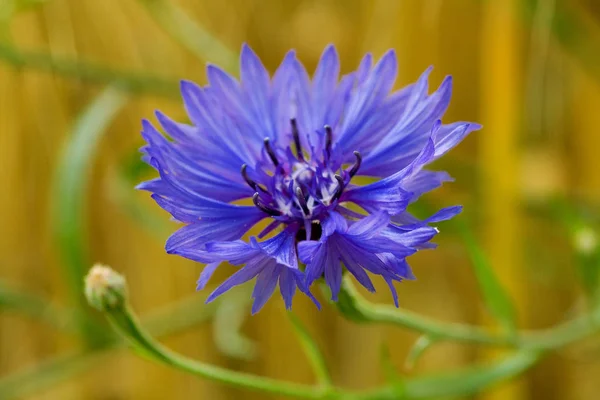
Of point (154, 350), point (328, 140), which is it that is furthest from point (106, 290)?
point (328, 140)

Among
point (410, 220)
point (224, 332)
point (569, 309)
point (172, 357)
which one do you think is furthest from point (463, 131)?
point (569, 309)

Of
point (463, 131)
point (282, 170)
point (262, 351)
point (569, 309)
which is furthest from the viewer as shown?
point (262, 351)

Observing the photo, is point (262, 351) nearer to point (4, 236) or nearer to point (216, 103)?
point (4, 236)

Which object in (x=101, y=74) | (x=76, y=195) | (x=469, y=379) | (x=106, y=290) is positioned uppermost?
(x=101, y=74)

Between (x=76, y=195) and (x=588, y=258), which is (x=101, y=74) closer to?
(x=76, y=195)

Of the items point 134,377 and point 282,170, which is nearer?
point 282,170

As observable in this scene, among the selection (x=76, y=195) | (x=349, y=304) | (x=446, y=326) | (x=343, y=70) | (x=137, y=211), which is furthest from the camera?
(x=343, y=70)
